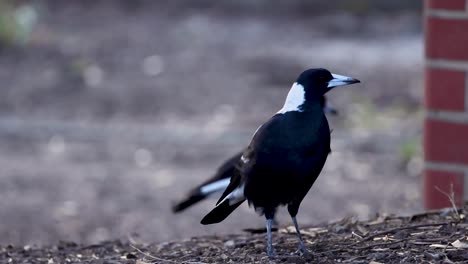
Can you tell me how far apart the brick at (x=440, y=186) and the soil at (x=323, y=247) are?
0.75 m

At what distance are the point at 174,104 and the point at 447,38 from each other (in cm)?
427

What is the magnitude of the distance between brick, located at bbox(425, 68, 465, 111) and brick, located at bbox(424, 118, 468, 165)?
0.28 ft

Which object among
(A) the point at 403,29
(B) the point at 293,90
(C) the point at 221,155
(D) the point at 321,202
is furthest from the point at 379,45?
(B) the point at 293,90

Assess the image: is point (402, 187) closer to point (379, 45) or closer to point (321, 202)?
point (321, 202)

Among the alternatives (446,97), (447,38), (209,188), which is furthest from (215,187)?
(447,38)

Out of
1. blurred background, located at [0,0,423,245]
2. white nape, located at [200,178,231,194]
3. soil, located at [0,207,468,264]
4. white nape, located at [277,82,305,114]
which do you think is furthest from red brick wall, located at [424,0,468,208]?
white nape, located at [277,82,305,114]

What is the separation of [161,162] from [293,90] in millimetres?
3910

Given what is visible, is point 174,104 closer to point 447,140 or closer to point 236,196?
point 447,140

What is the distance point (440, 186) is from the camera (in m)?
5.30

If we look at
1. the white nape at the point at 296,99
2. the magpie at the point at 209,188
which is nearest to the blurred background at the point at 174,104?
the magpie at the point at 209,188

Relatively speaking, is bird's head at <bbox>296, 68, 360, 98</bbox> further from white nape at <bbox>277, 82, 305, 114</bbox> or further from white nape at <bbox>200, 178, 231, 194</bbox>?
white nape at <bbox>200, 178, 231, 194</bbox>

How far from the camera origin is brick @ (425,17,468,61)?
16.7ft

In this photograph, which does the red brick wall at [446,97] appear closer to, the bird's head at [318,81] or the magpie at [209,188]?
the magpie at [209,188]

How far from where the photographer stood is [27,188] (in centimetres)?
735
